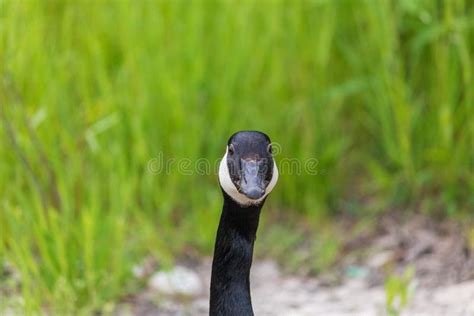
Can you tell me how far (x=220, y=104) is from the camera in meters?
4.61

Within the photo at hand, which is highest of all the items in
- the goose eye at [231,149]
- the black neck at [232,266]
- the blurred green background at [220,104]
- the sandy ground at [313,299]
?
the blurred green background at [220,104]

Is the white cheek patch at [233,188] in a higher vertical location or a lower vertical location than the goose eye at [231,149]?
lower

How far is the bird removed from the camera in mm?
2680

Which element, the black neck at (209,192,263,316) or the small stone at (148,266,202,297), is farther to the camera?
the small stone at (148,266,202,297)

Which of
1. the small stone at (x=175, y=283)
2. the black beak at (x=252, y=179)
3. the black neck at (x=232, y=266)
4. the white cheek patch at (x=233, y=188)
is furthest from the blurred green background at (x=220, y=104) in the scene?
the black beak at (x=252, y=179)

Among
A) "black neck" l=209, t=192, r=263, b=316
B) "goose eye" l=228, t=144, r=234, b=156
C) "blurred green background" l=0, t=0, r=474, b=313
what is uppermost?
"blurred green background" l=0, t=0, r=474, b=313

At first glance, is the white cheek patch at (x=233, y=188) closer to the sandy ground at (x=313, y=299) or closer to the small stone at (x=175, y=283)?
the sandy ground at (x=313, y=299)

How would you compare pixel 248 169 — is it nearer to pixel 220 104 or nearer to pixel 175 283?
pixel 175 283

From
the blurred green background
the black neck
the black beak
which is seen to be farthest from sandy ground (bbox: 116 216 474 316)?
the black beak

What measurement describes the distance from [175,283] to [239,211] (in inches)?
47.6

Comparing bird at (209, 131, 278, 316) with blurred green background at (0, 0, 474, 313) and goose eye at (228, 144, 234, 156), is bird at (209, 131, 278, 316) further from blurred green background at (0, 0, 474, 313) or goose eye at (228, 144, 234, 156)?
blurred green background at (0, 0, 474, 313)

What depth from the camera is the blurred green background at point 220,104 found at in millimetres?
4145

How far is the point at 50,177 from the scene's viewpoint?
3.97 meters

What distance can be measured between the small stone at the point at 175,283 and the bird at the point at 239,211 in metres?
0.97
